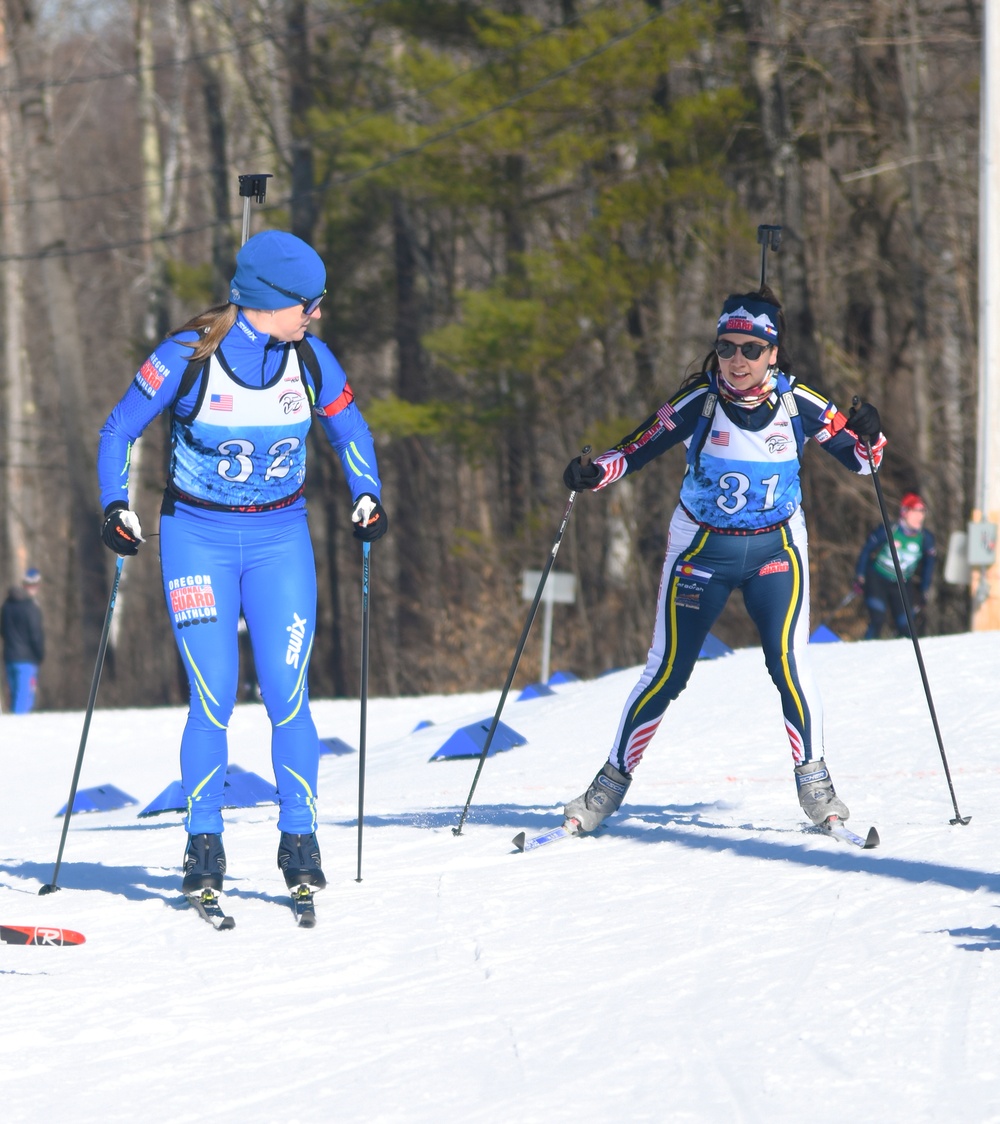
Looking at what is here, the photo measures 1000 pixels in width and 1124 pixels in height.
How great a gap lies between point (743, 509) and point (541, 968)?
1899 millimetres

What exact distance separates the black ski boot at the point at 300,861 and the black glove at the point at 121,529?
1.01 meters

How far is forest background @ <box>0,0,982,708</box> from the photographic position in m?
21.0

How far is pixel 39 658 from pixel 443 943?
14618 mm

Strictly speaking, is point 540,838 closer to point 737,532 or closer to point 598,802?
point 598,802

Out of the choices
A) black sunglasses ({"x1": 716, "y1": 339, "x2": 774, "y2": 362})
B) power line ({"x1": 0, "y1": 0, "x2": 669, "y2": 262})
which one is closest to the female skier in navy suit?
black sunglasses ({"x1": 716, "y1": 339, "x2": 774, "y2": 362})

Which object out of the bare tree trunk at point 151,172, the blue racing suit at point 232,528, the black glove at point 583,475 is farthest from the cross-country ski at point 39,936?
the bare tree trunk at point 151,172

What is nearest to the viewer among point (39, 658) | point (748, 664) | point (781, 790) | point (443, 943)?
point (443, 943)

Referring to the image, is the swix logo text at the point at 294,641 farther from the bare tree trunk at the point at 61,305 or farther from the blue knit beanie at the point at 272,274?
the bare tree trunk at the point at 61,305

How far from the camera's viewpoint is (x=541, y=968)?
470 centimetres

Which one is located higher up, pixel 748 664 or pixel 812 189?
pixel 812 189

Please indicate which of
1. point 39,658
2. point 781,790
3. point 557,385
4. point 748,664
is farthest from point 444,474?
point 781,790

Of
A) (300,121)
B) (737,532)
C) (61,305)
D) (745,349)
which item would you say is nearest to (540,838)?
(737,532)

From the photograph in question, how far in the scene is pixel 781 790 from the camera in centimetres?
753

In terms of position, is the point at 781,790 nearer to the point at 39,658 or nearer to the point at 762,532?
the point at 762,532
